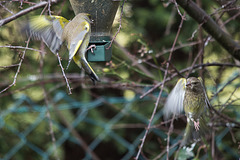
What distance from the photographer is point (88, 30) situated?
1735mm

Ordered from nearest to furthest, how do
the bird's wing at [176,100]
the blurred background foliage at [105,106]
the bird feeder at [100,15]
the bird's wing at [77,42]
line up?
the bird's wing at [77,42], the bird's wing at [176,100], the bird feeder at [100,15], the blurred background foliage at [105,106]

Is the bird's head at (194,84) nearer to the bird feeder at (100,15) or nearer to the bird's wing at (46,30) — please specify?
Answer: the bird feeder at (100,15)

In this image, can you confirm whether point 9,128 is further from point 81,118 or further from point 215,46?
point 215,46

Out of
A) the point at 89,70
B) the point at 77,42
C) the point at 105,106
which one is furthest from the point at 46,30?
the point at 105,106

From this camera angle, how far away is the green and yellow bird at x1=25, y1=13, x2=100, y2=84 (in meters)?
1.71

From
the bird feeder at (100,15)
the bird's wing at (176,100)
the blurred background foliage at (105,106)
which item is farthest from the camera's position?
the blurred background foliage at (105,106)

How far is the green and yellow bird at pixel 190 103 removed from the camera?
1790mm

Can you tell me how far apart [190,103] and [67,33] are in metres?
0.85

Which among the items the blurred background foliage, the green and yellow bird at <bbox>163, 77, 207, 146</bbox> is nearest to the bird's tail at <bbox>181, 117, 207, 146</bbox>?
the green and yellow bird at <bbox>163, 77, 207, 146</bbox>

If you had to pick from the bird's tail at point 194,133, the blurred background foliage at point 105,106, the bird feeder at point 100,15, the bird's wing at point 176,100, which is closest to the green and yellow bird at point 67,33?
the bird feeder at point 100,15

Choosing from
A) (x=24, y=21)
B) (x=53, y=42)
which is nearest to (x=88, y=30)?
(x=53, y=42)

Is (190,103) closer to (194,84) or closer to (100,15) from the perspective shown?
(194,84)

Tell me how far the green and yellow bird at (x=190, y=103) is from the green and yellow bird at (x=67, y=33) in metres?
0.44

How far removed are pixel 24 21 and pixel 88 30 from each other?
15.5 inches
